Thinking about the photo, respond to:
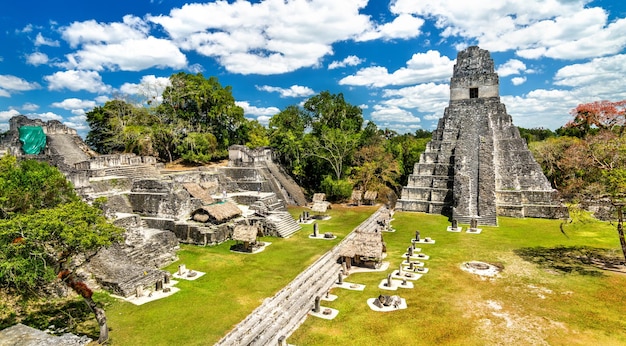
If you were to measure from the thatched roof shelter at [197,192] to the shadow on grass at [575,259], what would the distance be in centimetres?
1711

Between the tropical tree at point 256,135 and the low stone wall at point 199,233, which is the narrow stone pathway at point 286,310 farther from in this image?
the tropical tree at point 256,135

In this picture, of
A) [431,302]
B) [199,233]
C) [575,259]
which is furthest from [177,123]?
[575,259]

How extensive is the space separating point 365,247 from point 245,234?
19.2ft

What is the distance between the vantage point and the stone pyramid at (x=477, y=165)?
963 inches

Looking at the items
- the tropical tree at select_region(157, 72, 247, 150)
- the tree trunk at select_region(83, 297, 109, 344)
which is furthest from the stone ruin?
the tropical tree at select_region(157, 72, 247, 150)

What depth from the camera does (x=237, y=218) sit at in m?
21.0

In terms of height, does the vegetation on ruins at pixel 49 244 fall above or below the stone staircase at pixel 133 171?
below

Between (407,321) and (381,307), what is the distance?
111 centimetres

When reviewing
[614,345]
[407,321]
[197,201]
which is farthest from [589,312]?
[197,201]

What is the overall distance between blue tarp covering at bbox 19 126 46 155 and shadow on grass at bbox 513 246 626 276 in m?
32.8

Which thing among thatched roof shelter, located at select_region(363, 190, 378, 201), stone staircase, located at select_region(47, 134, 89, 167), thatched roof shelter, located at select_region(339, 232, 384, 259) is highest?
stone staircase, located at select_region(47, 134, 89, 167)

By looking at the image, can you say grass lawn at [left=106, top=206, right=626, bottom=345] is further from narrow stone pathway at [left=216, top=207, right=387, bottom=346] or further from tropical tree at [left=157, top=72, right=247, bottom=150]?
tropical tree at [left=157, top=72, right=247, bottom=150]

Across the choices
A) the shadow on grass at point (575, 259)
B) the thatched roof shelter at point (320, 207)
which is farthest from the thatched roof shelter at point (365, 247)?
the thatched roof shelter at point (320, 207)

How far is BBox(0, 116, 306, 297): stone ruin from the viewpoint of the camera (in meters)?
14.1
